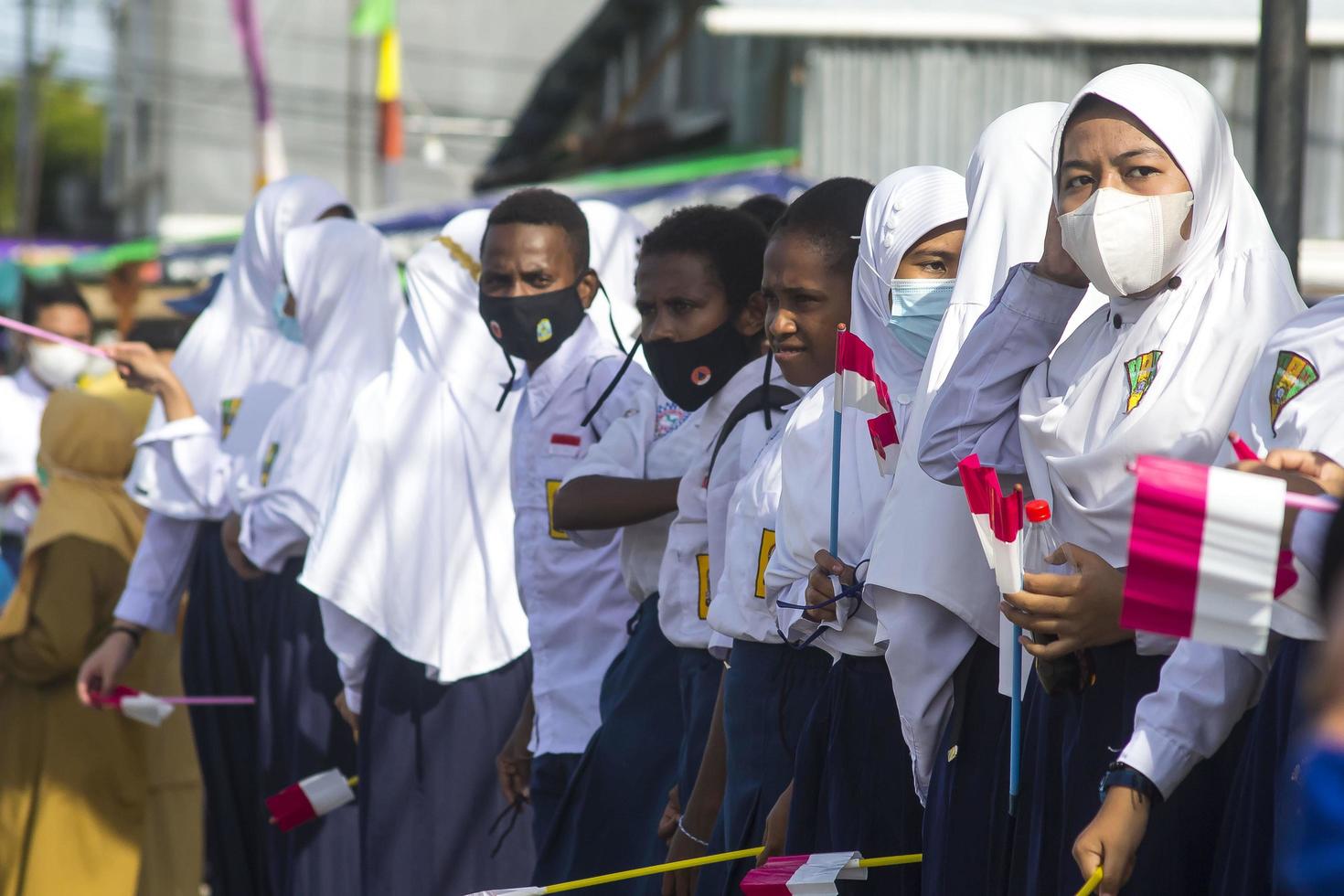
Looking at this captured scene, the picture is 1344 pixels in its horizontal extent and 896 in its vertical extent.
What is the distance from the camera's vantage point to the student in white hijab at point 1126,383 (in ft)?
9.10

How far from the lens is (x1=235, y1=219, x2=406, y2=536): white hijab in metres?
5.91

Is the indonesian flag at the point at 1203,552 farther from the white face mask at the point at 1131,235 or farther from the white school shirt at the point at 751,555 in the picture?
the white school shirt at the point at 751,555

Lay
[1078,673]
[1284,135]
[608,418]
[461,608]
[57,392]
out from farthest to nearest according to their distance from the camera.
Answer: [57,392] → [461,608] → [608,418] → [1284,135] → [1078,673]

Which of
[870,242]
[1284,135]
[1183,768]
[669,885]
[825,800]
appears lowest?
[669,885]

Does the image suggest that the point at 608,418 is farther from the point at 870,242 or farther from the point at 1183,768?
the point at 1183,768

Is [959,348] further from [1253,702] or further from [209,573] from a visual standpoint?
[209,573]

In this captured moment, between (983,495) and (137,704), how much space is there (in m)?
4.33

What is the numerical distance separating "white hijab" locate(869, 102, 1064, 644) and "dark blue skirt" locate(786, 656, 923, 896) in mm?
293

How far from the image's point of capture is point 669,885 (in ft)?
13.6

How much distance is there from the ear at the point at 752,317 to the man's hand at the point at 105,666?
3211 millimetres

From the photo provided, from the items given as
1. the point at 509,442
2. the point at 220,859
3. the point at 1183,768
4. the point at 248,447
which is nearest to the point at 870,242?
the point at 1183,768

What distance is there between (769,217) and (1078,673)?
8.39 ft

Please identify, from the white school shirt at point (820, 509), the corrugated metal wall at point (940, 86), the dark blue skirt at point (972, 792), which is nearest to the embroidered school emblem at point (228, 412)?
the white school shirt at point (820, 509)

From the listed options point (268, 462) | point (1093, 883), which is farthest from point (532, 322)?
point (1093, 883)
